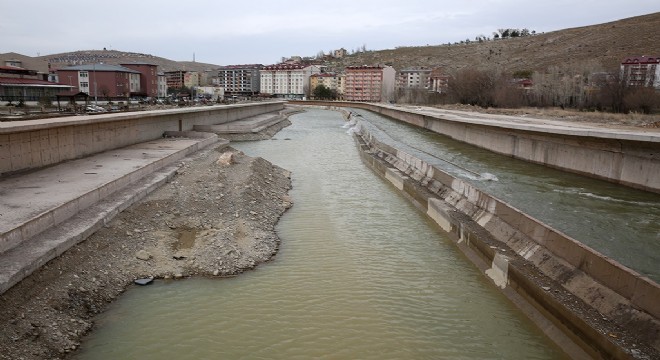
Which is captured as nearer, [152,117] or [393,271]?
[393,271]

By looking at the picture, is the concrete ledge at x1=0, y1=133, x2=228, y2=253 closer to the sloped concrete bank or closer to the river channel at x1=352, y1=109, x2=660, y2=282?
the sloped concrete bank

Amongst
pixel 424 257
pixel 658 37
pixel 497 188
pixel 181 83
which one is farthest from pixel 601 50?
pixel 181 83

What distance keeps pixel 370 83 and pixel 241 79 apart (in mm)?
64497

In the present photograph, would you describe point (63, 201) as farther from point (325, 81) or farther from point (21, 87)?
point (325, 81)

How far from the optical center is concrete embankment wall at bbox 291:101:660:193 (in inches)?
780

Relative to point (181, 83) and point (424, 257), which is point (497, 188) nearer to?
point (424, 257)

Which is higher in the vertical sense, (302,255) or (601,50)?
(601,50)

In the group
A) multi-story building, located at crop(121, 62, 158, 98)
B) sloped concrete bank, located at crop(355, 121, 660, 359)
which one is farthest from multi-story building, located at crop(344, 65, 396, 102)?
sloped concrete bank, located at crop(355, 121, 660, 359)

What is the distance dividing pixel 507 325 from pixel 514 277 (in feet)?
4.94

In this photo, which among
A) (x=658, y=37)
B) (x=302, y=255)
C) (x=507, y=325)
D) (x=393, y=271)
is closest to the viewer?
(x=507, y=325)

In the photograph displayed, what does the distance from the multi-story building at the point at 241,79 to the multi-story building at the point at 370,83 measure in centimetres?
4828

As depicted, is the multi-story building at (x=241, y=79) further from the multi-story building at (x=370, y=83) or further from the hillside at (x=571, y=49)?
the hillside at (x=571, y=49)

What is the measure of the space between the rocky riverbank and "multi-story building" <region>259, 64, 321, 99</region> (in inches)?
6460

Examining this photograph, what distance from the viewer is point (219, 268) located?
10.5m
